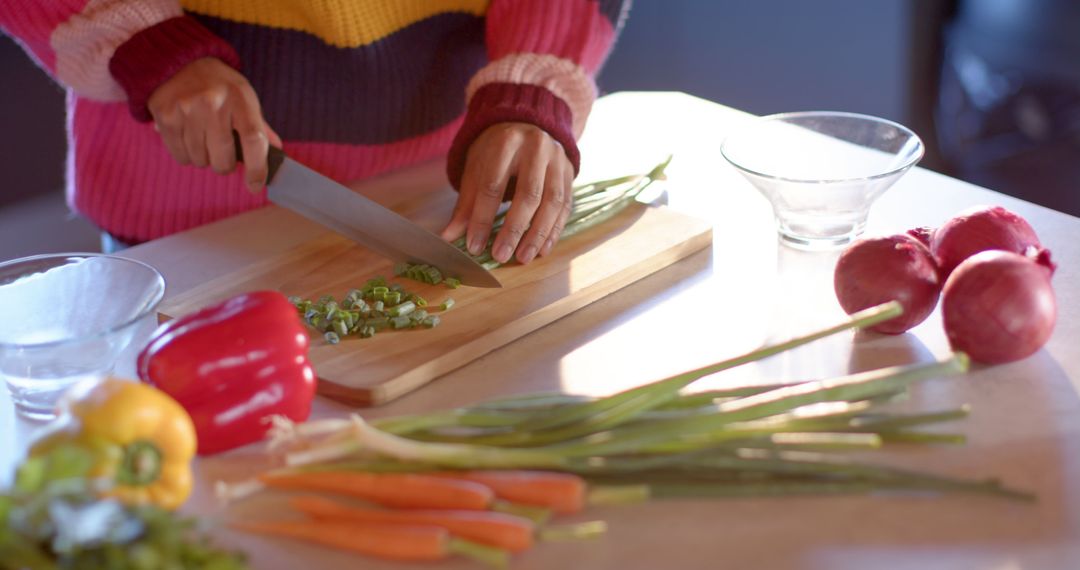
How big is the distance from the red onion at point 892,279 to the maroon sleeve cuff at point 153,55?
2.92 ft

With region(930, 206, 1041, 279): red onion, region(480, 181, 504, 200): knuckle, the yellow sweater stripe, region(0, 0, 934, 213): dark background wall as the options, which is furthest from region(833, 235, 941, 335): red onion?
region(0, 0, 934, 213): dark background wall

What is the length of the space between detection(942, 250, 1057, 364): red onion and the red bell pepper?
64 cm

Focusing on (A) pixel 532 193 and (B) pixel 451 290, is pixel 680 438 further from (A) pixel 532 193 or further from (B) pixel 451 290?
(A) pixel 532 193

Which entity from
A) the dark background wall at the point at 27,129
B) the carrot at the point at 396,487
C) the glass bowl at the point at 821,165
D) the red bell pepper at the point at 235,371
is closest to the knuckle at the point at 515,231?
the glass bowl at the point at 821,165

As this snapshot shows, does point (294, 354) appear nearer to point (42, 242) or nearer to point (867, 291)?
point (867, 291)

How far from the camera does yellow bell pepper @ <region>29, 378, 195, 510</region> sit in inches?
35.8

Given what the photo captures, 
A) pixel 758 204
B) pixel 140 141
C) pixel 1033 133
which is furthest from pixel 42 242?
pixel 1033 133

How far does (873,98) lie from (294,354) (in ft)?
10.1

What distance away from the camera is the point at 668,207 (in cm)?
157

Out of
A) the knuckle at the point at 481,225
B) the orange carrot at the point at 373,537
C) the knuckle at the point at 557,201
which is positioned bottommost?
the knuckle at the point at 481,225

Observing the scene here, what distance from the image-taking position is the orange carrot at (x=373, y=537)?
917mm

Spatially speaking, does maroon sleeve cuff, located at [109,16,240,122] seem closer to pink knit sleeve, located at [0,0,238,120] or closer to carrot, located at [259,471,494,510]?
pink knit sleeve, located at [0,0,238,120]

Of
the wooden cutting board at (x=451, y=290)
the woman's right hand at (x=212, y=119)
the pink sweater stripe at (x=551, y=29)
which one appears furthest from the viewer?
the pink sweater stripe at (x=551, y=29)

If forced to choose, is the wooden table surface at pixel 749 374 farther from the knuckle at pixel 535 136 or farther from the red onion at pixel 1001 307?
the knuckle at pixel 535 136
